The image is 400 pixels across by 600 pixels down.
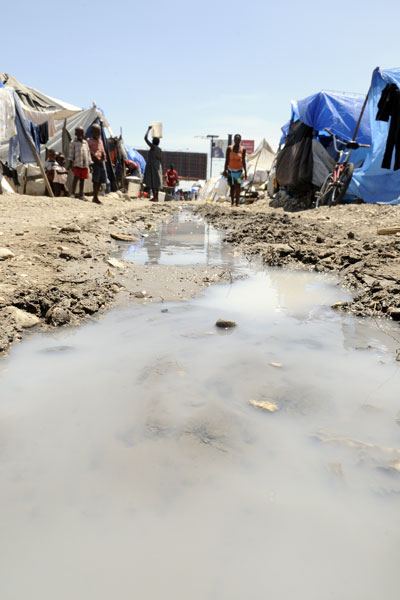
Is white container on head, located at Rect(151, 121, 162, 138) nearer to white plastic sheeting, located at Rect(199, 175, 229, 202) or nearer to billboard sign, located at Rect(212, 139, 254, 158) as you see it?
white plastic sheeting, located at Rect(199, 175, 229, 202)

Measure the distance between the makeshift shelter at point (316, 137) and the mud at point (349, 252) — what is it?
9.48ft

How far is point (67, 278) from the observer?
2686 mm

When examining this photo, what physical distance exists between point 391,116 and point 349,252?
4.46 m

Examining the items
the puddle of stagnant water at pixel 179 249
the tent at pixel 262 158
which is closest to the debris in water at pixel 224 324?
the puddle of stagnant water at pixel 179 249

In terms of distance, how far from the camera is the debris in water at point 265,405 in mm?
1358

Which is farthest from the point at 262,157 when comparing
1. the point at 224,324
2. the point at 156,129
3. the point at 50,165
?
the point at 224,324

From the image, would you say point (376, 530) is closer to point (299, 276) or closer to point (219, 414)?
point (219, 414)

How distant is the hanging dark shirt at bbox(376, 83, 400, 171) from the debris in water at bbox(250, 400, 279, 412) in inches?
255

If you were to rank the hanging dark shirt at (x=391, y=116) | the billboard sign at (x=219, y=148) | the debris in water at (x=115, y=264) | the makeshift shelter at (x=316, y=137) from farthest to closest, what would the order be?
the billboard sign at (x=219, y=148), the makeshift shelter at (x=316, y=137), the hanging dark shirt at (x=391, y=116), the debris in water at (x=115, y=264)

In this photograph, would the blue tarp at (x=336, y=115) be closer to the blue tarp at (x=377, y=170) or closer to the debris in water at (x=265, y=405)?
the blue tarp at (x=377, y=170)

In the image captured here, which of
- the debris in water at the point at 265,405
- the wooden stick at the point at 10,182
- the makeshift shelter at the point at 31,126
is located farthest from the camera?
the wooden stick at the point at 10,182

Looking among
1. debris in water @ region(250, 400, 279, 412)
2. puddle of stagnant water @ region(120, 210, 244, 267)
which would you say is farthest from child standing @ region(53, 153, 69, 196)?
debris in water @ region(250, 400, 279, 412)

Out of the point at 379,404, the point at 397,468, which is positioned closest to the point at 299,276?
the point at 379,404

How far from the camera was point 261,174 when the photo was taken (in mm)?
16188
